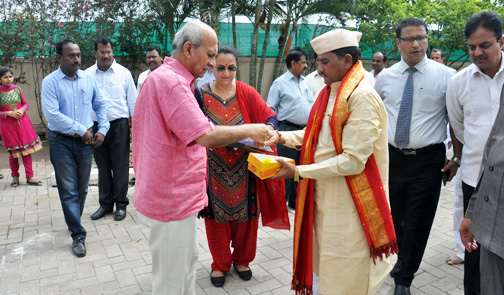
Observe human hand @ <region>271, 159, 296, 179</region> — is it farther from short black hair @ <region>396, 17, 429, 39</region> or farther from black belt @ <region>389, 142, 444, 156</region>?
short black hair @ <region>396, 17, 429, 39</region>

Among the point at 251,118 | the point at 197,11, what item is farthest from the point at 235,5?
the point at 251,118

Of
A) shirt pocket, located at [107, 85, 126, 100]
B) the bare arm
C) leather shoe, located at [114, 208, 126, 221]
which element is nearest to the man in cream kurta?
the bare arm

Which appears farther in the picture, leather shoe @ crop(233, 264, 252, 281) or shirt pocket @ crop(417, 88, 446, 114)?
leather shoe @ crop(233, 264, 252, 281)

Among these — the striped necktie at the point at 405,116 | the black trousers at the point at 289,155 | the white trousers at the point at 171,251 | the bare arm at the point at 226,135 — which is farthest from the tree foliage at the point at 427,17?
the white trousers at the point at 171,251

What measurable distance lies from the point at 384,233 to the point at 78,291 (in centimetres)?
261

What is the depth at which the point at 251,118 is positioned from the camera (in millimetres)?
3703

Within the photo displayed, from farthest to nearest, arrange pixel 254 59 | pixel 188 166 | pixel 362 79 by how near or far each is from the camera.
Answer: pixel 254 59 < pixel 362 79 < pixel 188 166

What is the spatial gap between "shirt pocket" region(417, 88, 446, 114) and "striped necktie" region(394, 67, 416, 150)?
9 cm

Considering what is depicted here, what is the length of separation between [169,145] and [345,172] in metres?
1.07

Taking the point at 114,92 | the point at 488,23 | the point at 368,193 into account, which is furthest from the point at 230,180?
the point at 114,92

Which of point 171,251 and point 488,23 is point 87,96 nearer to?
point 171,251

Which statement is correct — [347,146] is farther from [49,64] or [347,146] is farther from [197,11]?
[49,64]

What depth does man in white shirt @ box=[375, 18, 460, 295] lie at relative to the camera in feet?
11.0

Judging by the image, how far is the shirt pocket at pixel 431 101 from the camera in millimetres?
3359
